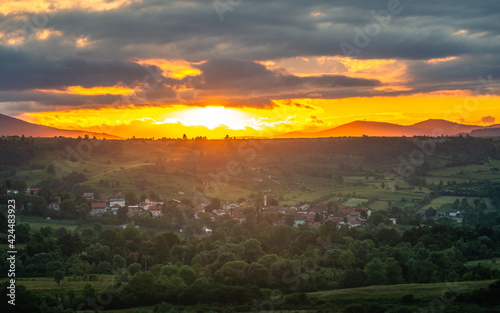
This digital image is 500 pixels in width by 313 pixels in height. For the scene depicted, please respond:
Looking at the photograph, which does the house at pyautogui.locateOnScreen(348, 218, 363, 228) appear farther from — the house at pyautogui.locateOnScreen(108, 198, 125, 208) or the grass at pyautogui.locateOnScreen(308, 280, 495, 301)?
the grass at pyautogui.locateOnScreen(308, 280, 495, 301)

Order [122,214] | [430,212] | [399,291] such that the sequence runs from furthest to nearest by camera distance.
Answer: [430,212] → [122,214] → [399,291]

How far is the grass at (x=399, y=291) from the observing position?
4138cm

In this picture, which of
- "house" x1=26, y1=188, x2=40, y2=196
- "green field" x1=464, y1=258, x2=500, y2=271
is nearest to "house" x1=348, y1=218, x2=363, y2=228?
"green field" x1=464, y1=258, x2=500, y2=271

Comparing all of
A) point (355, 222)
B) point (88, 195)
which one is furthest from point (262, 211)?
point (88, 195)

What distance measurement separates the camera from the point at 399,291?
142ft

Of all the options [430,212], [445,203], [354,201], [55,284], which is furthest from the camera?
[354,201]

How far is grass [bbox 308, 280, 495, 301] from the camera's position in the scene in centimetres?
4138

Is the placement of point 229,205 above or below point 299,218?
above

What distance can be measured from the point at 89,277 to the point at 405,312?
33697 millimetres

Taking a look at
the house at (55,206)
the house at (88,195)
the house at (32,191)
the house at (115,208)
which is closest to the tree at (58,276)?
the house at (55,206)

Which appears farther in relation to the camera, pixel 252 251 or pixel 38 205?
pixel 38 205

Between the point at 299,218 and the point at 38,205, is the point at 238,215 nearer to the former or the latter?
the point at 299,218

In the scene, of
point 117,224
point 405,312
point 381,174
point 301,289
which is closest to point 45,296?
point 301,289

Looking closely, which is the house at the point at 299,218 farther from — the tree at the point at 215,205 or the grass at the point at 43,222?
the grass at the point at 43,222
